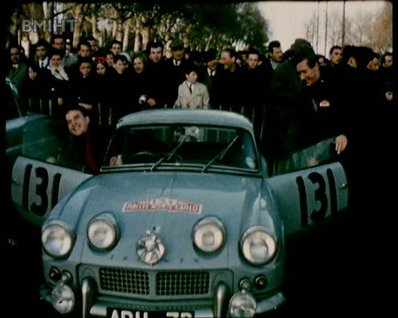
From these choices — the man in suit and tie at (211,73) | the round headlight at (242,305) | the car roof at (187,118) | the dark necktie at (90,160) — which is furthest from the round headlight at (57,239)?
the man in suit and tie at (211,73)

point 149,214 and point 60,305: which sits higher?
point 149,214

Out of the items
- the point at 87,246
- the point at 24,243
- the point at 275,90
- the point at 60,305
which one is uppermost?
Answer: the point at 275,90

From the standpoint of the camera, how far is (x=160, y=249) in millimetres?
4684

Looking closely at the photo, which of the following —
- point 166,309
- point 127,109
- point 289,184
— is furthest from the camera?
point 127,109

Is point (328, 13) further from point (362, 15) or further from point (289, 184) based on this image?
point (289, 184)

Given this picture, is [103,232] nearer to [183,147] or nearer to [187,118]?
[183,147]

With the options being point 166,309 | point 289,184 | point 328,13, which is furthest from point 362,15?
point 166,309

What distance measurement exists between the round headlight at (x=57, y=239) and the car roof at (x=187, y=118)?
1.41 m

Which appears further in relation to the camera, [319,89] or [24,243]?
[24,243]

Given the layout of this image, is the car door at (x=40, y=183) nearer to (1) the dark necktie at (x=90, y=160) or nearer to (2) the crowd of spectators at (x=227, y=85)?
(1) the dark necktie at (x=90, y=160)

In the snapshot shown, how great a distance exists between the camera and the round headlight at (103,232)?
4.80 m

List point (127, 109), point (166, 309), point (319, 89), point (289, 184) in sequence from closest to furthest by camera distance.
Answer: point (166, 309) < point (289, 184) < point (319, 89) < point (127, 109)

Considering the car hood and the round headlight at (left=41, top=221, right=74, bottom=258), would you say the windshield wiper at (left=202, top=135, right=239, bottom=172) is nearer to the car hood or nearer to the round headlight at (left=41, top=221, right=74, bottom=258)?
the car hood

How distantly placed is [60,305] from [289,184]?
2034 millimetres
